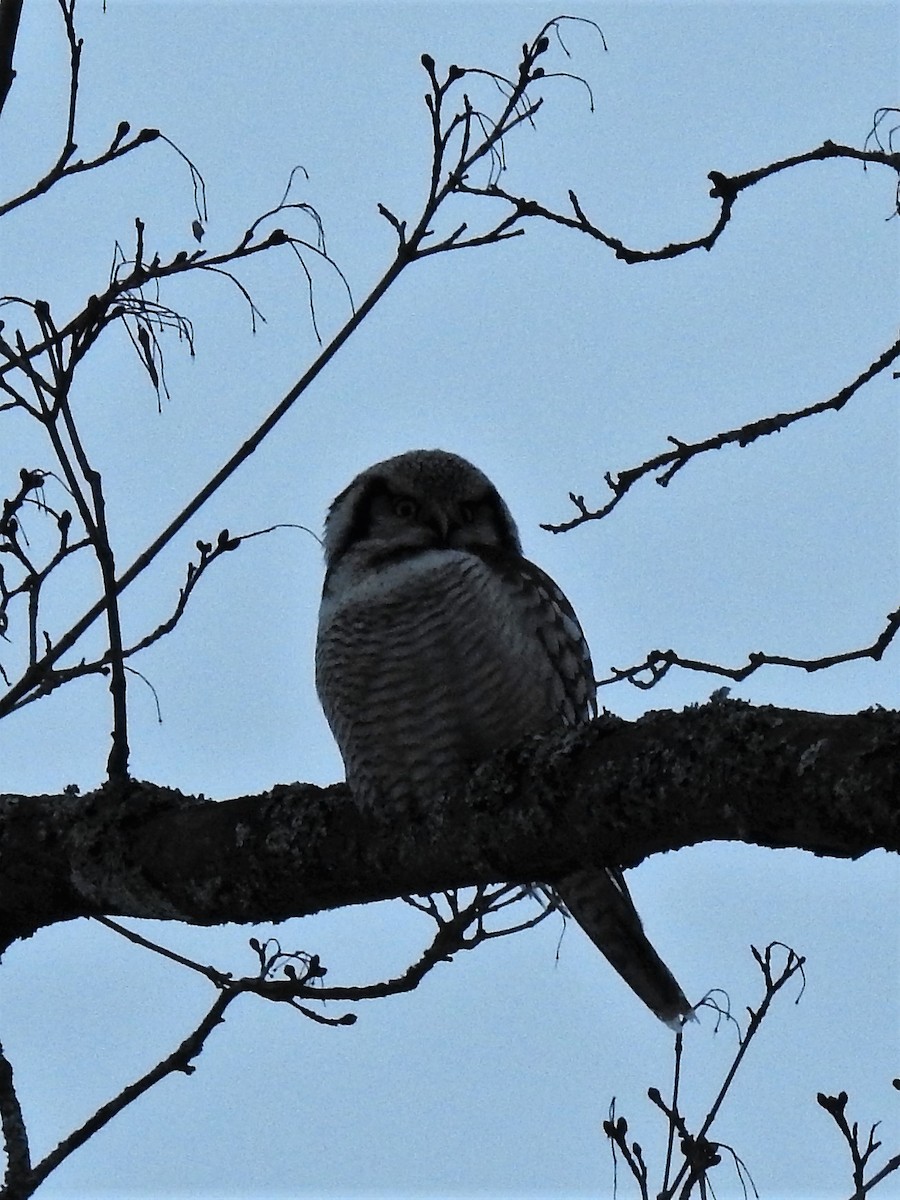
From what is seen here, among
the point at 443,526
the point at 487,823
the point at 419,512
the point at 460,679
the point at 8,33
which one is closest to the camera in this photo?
the point at 8,33

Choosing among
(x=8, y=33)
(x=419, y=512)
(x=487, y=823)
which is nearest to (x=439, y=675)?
(x=419, y=512)

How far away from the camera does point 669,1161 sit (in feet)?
9.82

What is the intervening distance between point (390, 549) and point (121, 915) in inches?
51.3

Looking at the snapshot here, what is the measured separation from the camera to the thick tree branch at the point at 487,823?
2463 millimetres

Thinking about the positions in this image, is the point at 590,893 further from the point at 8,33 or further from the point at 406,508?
the point at 8,33

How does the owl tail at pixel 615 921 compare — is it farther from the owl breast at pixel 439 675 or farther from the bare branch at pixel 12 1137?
the bare branch at pixel 12 1137

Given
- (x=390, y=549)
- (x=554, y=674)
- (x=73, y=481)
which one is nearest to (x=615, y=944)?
(x=554, y=674)

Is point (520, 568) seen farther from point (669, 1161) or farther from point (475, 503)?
point (669, 1161)

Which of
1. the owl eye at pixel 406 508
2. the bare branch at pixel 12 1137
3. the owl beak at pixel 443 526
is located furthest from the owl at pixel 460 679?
the bare branch at pixel 12 1137

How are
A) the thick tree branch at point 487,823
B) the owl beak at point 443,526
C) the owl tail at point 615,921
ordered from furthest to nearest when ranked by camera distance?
the owl beak at point 443,526 → the owl tail at point 615,921 → the thick tree branch at point 487,823

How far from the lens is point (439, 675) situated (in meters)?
3.95

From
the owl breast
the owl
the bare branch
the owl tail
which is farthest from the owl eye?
the bare branch

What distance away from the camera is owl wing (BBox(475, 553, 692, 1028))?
157 inches

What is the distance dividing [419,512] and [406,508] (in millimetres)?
69
